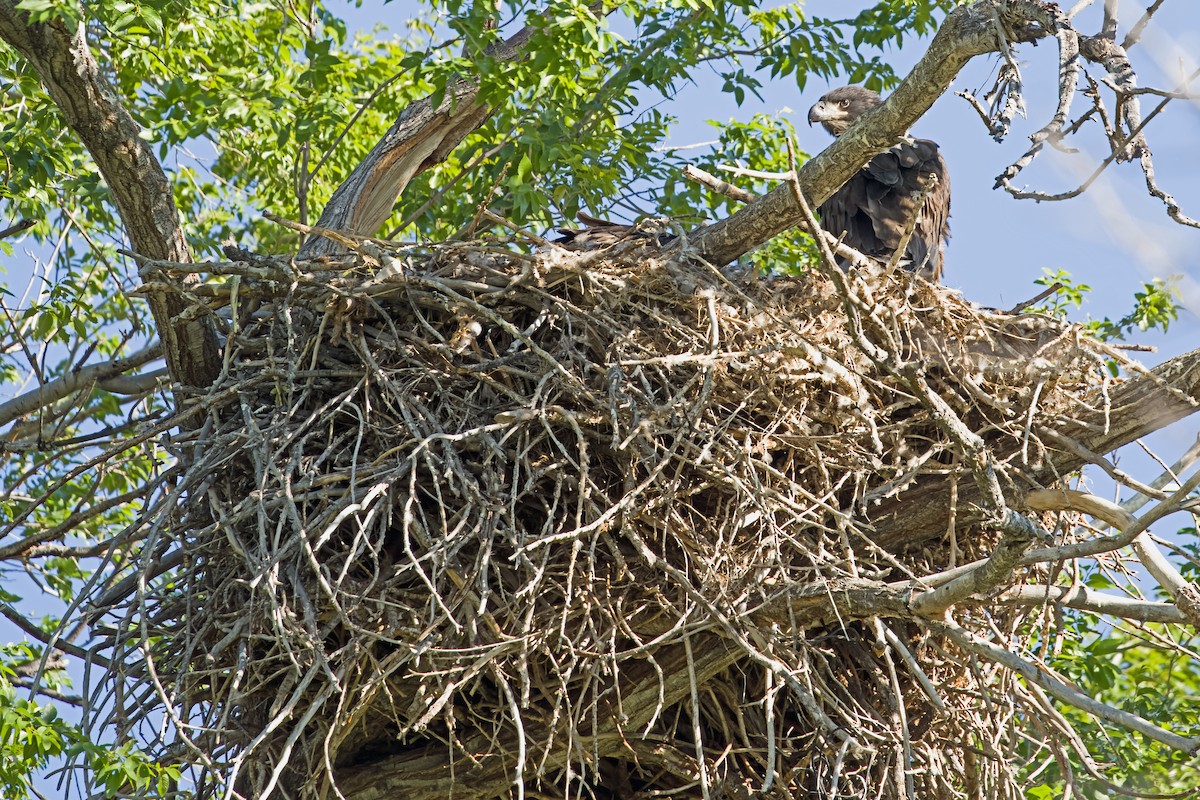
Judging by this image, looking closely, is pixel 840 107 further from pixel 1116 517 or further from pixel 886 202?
pixel 1116 517

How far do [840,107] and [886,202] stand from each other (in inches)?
58.5

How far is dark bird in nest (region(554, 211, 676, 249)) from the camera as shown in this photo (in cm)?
483

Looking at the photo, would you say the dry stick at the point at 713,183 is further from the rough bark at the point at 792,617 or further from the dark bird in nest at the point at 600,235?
the rough bark at the point at 792,617

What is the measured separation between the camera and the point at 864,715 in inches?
166

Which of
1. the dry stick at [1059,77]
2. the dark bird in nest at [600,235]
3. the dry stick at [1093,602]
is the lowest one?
the dry stick at [1093,602]

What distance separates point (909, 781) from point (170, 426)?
253 cm

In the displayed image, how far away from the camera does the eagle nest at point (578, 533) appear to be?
12.6ft

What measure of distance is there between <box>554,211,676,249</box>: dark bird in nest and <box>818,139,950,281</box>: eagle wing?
124 cm

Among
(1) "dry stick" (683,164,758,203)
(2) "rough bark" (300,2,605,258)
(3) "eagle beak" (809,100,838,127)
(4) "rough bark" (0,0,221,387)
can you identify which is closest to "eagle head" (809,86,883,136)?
(3) "eagle beak" (809,100,838,127)

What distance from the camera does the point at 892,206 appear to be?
6055 millimetres

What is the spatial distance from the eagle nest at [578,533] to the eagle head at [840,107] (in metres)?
2.87

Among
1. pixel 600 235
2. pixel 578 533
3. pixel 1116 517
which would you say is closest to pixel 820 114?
pixel 600 235

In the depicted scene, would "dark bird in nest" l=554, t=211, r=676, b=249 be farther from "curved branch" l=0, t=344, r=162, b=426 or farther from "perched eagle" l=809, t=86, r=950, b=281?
"curved branch" l=0, t=344, r=162, b=426

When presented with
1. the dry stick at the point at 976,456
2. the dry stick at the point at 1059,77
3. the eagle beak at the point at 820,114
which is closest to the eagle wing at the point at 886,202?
the eagle beak at the point at 820,114
